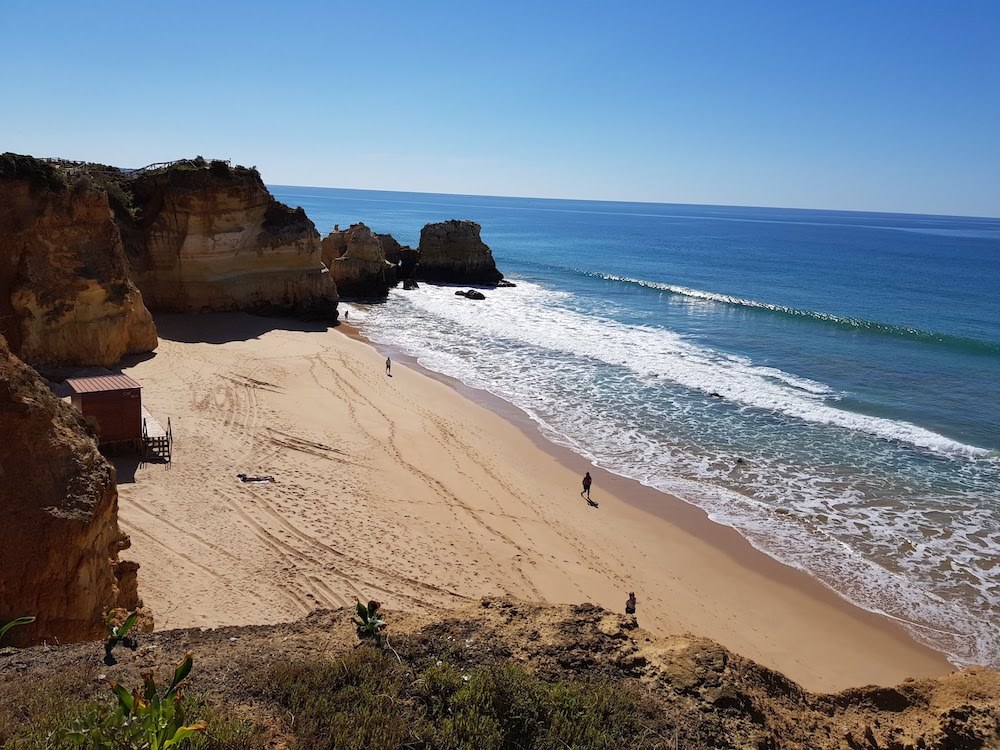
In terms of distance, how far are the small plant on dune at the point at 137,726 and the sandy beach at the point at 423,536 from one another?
18.9 feet

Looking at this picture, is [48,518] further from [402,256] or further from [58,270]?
[402,256]

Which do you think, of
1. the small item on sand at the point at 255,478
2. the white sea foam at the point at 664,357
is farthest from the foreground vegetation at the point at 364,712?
the white sea foam at the point at 664,357

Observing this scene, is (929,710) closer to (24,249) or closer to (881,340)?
(24,249)

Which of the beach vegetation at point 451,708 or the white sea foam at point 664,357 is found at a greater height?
the beach vegetation at point 451,708

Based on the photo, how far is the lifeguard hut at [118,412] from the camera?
538 inches

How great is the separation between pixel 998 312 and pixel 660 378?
31.7 metres

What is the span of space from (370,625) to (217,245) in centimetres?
2515

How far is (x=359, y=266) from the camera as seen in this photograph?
40.1 meters

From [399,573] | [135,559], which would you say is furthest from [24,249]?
[399,573]

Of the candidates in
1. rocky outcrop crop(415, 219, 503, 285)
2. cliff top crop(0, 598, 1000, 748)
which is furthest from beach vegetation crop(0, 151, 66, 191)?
rocky outcrop crop(415, 219, 503, 285)

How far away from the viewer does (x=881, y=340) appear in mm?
34469

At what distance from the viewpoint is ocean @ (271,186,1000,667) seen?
13.9m

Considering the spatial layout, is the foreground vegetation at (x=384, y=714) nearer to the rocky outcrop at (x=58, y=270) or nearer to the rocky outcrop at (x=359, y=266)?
the rocky outcrop at (x=58, y=270)

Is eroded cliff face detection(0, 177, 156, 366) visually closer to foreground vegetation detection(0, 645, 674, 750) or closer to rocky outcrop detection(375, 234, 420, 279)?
foreground vegetation detection(0, 645, 674, 750)
